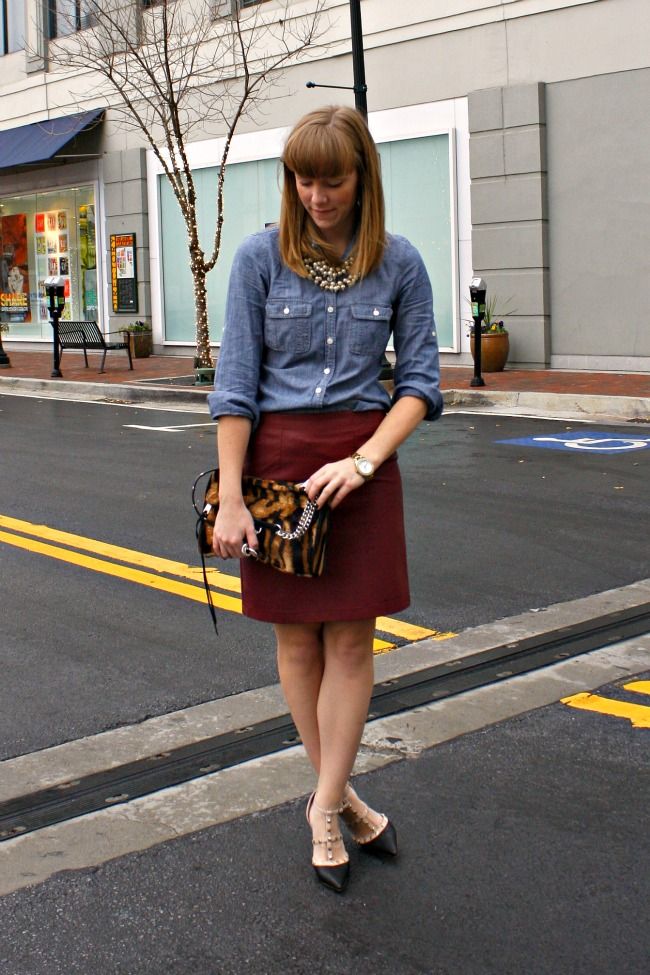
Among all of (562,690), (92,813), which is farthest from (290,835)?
(562,690)

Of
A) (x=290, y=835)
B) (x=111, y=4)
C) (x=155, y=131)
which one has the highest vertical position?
(x=111, y=4)

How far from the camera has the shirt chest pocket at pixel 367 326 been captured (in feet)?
10.7

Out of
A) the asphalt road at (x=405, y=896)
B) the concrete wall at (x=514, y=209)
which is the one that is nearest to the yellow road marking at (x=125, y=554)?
the asphalt road at (x=405, y=896)

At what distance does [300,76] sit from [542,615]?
57.8ft

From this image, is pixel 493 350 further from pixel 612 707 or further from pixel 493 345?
pixel 612 707

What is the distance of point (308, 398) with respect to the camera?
128 inches

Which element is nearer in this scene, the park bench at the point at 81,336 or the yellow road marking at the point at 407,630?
the yellow road marking at the point at 407,630

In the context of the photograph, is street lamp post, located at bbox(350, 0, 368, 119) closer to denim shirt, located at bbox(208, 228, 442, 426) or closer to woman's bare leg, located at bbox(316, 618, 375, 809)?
denim shirt, located at bbox(208, 228, 442, 426)

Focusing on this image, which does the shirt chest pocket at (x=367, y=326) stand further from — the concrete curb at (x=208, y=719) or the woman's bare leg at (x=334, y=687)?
the concrete curb at (x=208, y=719)

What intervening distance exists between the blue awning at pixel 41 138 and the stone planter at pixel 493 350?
34.9 ft

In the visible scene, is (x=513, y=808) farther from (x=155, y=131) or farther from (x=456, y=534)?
(x=155, y=131)

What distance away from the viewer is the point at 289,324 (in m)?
3.26

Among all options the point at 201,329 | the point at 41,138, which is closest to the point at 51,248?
the point at 41,138

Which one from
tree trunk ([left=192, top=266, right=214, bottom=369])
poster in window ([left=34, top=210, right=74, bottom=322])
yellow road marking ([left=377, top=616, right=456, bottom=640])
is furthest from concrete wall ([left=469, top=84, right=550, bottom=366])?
yellow road marking ([left=377, top=616, right=456, bottom=640])
